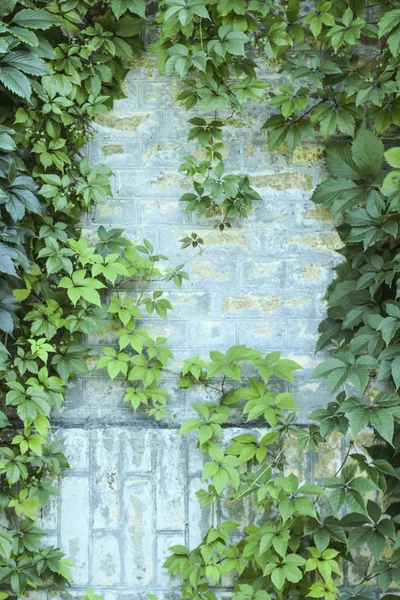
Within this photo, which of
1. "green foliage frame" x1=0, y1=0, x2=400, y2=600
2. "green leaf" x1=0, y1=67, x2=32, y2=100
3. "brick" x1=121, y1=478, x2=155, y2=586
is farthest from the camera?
"brick" x1=121, y1=478, x2=155, y2=586

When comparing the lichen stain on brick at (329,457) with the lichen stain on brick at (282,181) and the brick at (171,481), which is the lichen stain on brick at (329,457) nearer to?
the brick at (171,481)

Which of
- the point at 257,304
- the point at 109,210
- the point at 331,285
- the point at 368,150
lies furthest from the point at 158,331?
the point at 368,150

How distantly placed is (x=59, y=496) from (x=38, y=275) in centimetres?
79

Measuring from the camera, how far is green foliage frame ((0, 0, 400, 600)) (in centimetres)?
229

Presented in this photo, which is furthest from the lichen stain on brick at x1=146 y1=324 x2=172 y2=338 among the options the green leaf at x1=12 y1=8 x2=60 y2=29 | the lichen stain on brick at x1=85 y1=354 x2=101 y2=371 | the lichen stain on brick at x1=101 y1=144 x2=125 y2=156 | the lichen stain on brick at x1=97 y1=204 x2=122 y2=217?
the green leaf at x1=12 y1=8 x2=60 y2=29

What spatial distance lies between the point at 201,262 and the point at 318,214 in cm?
46

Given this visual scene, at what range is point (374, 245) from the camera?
2459 mm

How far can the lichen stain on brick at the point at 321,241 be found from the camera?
2.56 metres

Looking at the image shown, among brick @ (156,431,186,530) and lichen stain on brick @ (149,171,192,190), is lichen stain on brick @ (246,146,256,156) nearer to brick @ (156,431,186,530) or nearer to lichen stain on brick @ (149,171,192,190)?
lichen stain on brick @ (149,171,192,190)

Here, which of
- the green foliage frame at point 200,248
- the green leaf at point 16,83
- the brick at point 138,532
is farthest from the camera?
the brick at point 138,532

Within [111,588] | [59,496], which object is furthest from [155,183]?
[111,588]

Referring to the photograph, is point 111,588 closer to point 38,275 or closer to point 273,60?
point 38,275

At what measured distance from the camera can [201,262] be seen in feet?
8.41

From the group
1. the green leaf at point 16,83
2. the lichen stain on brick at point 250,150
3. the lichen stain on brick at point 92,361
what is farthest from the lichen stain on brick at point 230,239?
the green leaf at point 16,83
